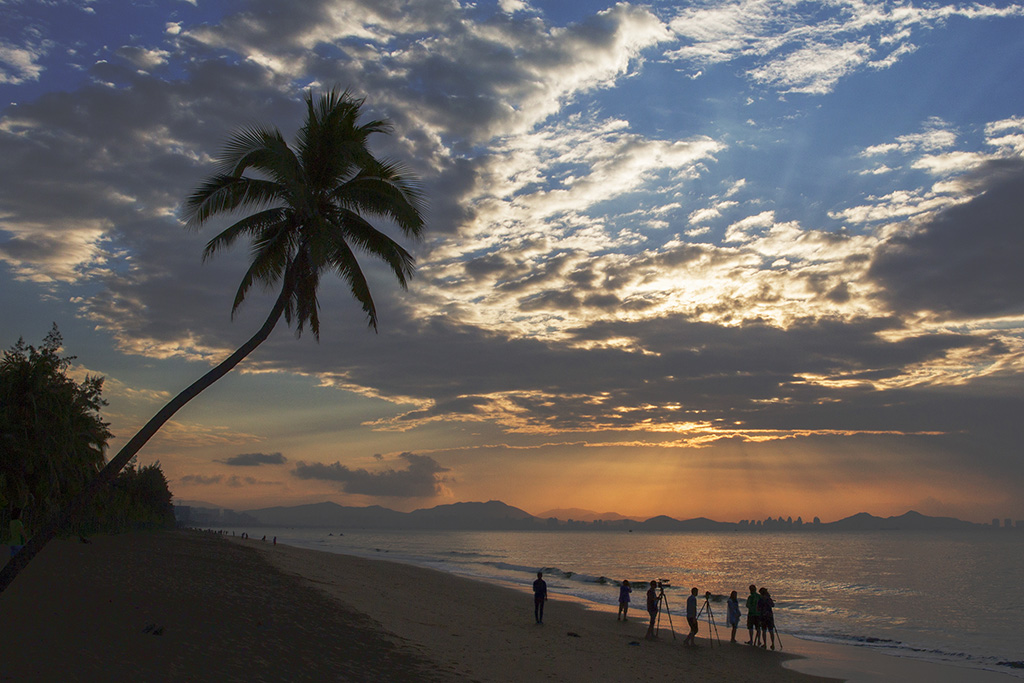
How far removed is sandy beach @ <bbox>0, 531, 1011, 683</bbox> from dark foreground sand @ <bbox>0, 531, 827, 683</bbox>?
45mm

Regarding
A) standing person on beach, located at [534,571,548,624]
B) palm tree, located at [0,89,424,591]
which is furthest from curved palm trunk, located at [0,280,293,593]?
standing person on beach, located at [534,571,548,624]

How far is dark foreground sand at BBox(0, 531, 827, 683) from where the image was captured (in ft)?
34.4

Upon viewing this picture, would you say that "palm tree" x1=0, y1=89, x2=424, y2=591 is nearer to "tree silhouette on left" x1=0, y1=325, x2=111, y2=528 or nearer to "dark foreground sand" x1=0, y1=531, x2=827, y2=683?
"dark foreground sand" x1=0, y1=531, x2=827, y2=683

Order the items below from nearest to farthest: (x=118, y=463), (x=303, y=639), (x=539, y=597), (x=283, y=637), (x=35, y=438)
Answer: (x=118, y=463), (x=283, y=637), (x=303, y=639), (x=539, y=597), (x=35, y=438)

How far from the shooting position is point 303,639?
13867 mm

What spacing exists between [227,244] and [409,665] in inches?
364

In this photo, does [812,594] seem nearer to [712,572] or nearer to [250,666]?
[712,572]

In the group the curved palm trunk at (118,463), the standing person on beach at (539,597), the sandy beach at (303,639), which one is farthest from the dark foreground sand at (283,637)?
the curved palm trunk at (118,463)

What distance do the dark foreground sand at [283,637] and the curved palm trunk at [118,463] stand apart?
143 centimetres

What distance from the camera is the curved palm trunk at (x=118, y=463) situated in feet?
30.6

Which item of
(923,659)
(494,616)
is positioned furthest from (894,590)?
(494,616)

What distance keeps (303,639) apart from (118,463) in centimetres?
648

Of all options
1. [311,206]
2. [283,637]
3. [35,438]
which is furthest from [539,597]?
[35,438]

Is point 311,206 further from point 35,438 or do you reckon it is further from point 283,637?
point 35,438
